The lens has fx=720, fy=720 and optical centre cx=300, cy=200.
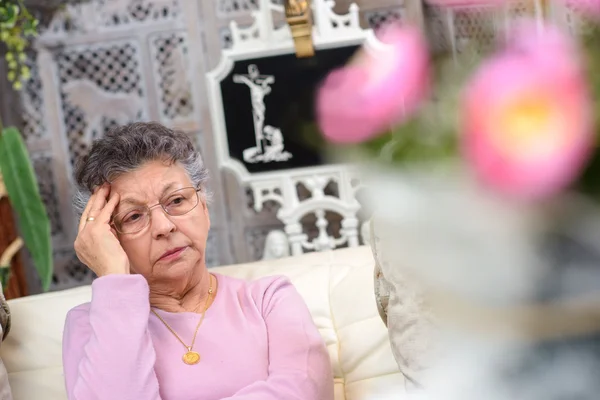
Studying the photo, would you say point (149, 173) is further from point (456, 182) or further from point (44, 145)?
point (44, 145)

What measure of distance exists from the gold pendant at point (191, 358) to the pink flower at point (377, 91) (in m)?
1.23

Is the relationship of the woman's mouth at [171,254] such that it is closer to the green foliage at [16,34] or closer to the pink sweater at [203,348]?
the pink sweater at [203,348]

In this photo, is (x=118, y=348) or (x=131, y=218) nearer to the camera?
(x=118, y=348)

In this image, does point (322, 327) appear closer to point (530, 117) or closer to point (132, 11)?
point (530, 117)

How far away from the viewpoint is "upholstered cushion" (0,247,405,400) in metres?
1.72

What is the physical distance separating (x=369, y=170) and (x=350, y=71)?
47 mm

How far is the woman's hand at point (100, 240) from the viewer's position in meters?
1.43

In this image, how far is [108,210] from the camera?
1.48 meters

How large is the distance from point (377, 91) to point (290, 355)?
118 centimetres

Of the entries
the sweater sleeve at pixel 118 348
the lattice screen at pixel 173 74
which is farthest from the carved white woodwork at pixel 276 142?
the sweater sleeve at pixel 118 348

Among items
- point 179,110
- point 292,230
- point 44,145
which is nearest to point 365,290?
point 292,230

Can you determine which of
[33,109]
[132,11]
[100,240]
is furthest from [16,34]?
[100,240]

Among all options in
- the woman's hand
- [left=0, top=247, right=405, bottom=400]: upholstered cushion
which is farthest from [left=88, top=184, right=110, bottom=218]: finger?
[left=0, top=247, right=405, bottom=400]: upholstered cushion

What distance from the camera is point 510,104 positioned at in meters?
0.27
